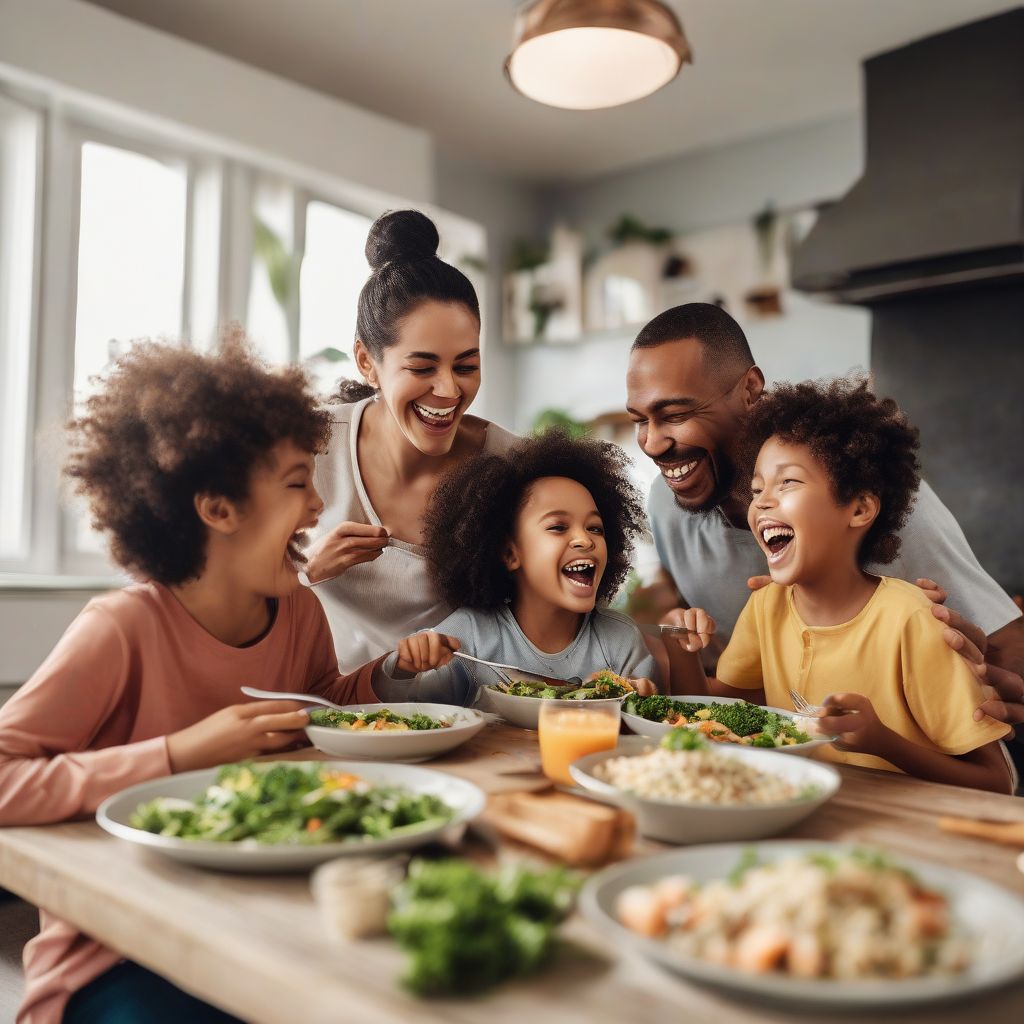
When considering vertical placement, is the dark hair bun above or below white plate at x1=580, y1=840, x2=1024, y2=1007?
above

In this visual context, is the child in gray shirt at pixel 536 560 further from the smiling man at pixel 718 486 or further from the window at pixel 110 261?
the window at pixel 110 261

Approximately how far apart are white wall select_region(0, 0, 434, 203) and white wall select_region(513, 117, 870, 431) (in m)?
1.37

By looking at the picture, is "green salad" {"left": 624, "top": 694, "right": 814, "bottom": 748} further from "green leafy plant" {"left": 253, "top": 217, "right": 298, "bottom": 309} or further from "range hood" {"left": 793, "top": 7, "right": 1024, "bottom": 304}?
"green leafy plant" {"left": 253, "top": 217, "right": 298, "bottom": 309}

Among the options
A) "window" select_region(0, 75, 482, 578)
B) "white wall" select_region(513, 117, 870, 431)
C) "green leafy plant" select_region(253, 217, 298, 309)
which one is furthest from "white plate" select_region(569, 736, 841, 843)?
"white wall" select_region(513, 117, 870, 431)

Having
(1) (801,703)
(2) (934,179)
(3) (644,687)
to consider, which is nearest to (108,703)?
(3) (644,687)

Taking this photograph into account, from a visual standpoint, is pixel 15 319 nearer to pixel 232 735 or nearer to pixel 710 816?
pixel 232 735

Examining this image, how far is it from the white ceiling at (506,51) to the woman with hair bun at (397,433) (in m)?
2.39

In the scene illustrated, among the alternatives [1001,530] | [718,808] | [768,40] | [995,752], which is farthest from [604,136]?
[718,808]

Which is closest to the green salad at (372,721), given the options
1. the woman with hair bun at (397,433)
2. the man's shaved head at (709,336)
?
the woman with hair bun at (397,433)

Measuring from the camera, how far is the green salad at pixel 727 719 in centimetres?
134

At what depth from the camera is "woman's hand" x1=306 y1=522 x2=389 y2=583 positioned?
6.03 feet

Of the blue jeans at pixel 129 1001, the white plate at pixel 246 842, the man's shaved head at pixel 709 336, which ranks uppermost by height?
the man's shaved head at pixel 709 336

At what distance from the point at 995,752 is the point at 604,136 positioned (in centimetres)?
435

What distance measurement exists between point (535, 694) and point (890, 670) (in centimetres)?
56
